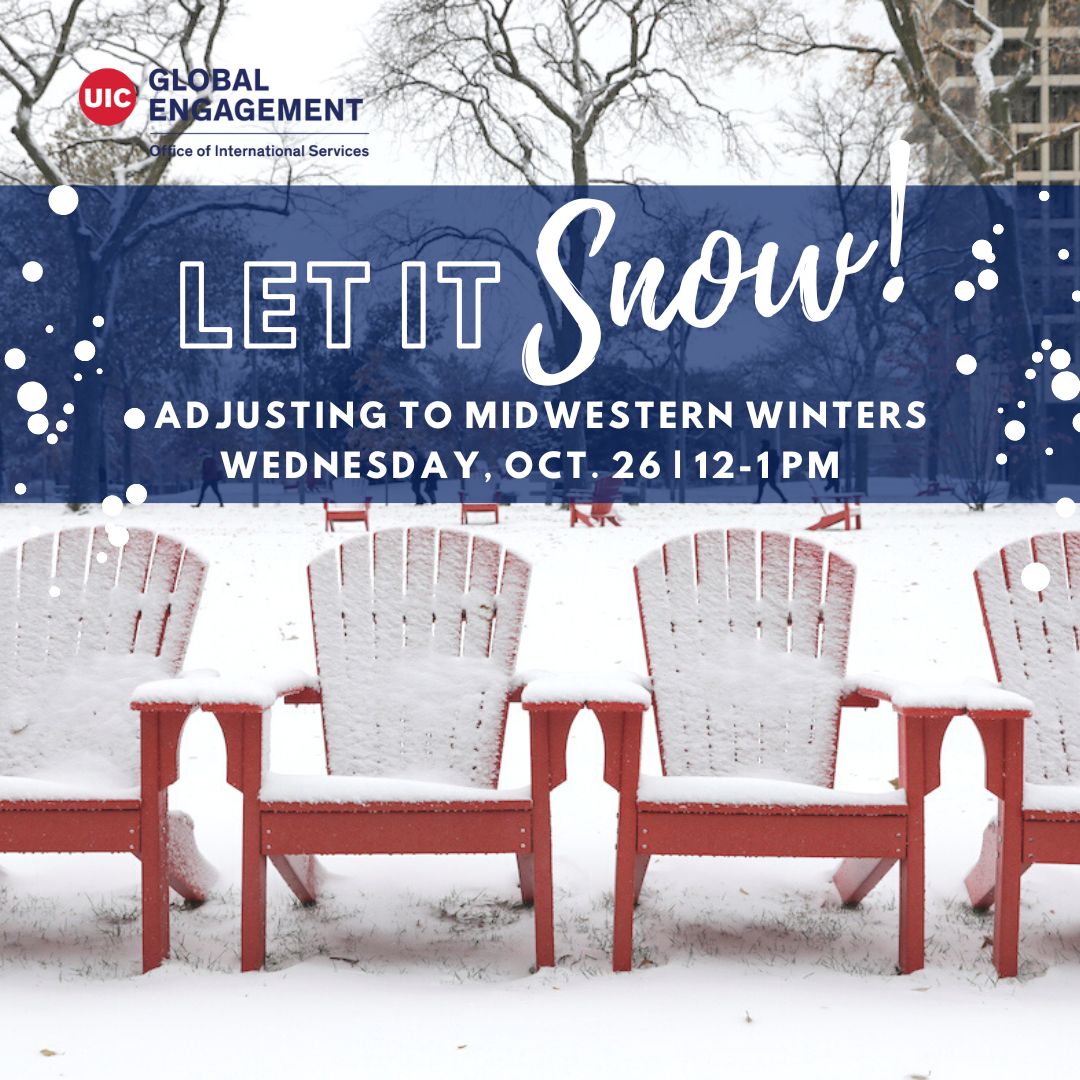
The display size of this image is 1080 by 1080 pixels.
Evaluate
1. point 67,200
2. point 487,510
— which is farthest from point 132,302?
point 487,510

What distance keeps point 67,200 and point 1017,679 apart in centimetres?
1734

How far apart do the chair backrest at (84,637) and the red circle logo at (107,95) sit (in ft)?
52.7

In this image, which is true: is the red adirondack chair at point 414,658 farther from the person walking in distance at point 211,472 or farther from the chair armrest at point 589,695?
the person walking in distance at point 211,472

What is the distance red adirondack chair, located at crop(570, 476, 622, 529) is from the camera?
677 inches

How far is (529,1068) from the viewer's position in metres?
2.50

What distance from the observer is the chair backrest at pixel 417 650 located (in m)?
3.50

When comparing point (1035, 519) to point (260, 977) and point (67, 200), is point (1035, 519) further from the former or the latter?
point (260, 977)

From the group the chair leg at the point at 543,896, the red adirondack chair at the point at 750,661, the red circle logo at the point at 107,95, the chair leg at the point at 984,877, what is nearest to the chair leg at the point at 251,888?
the chair leg at the point at 543,896

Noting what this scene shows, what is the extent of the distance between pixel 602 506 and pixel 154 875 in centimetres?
1438

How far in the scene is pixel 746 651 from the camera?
3.59 metres

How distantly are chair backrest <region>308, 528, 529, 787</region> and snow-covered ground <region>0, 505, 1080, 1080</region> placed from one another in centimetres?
45

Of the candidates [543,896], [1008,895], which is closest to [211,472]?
[543,896]

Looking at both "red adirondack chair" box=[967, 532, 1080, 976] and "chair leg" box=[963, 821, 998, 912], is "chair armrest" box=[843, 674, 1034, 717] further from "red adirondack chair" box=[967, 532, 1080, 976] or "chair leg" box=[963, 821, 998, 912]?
"chair leg" box=[963, 821, 998, 912]

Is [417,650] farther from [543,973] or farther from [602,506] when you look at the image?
[602,506]
